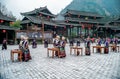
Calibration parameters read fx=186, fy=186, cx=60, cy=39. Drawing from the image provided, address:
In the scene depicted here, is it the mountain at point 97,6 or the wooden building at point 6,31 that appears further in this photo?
the mountain at point 97,6

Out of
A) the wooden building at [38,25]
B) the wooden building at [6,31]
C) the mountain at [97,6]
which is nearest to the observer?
the wooden building at [6,31]

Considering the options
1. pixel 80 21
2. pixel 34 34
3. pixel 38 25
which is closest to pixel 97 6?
pixel 80 21

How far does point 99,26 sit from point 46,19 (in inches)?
621

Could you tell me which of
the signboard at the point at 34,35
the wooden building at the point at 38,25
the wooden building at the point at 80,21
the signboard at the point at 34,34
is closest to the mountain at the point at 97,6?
the wooden building at the point at 80,21

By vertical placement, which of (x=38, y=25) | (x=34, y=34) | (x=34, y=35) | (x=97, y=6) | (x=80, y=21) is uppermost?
(x=97, y=6)

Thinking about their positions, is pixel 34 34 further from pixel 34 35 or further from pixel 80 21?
pixel 80 21

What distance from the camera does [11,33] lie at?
3516 centimetres

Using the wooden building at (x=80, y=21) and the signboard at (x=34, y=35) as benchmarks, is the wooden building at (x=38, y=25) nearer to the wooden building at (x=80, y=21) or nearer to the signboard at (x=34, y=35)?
the signboard at (x=34, y=35)

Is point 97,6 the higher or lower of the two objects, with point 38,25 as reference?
higher

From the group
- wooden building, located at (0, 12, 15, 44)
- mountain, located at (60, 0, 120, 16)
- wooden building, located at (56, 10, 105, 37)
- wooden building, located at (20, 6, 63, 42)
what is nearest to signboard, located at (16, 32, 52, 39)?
wooden building, located at (20, 6, 63, 42)

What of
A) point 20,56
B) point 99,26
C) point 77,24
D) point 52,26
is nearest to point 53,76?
point 20,56

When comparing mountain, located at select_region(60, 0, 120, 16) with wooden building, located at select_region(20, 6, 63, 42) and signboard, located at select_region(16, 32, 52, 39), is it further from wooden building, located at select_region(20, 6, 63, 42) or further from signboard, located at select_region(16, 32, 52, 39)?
signboard, located at select_region(16, 32, 52, 39)

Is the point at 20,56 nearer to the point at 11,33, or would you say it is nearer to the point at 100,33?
the point at 11,33

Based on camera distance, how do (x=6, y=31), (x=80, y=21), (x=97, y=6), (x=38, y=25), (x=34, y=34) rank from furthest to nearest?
1. (x=97, y=6)
2. (x=80, y=21)
3. (x=38, y=25)
4. (x=6, y=31)
5. (x=34, y=34)
